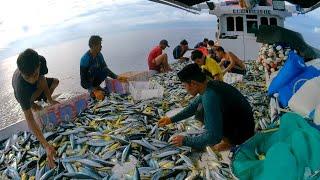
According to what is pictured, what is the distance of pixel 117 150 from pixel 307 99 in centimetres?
255

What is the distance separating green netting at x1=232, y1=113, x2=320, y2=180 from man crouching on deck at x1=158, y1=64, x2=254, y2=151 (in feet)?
3.22

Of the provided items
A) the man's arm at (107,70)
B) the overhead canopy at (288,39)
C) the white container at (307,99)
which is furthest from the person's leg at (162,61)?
the white container at (307,99)

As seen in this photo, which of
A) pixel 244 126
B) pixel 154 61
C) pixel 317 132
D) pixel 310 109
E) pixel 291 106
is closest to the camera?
pixel 317 132

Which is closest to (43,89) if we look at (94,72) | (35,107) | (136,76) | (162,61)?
(35,107)

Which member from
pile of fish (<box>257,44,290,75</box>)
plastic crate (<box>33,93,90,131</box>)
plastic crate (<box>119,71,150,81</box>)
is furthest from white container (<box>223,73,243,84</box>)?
plastic crate (<box>33,93,90,131</box>)

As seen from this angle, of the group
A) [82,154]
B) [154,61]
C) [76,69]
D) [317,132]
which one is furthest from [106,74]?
[76,69]

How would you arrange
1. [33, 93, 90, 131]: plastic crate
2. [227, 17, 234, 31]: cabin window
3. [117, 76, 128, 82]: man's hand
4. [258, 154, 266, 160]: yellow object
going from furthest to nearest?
1. [227, 17, 234, 31]: cabin window
2. [117, 76, 128, 82]: man's hand
3. [33, 93, 90, 131]: plastic crate
4. [258, 154, 266, 160]: yellow object

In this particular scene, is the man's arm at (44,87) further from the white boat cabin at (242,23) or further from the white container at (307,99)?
the white boat cabin at (242,23)

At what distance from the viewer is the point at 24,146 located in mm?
6055

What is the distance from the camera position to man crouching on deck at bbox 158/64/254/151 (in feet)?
14.2

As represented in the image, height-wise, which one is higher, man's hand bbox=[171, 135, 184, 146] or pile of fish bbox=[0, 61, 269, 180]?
man's hand bbox=[171, 135, 184, 146]

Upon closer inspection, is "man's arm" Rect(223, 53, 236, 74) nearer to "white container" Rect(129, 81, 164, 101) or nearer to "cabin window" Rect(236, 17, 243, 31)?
"white container" Rect(129, 81, 164, 101)

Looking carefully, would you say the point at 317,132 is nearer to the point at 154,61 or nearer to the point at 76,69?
the point at 154,61

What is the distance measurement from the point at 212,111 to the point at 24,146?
326 centimetres
